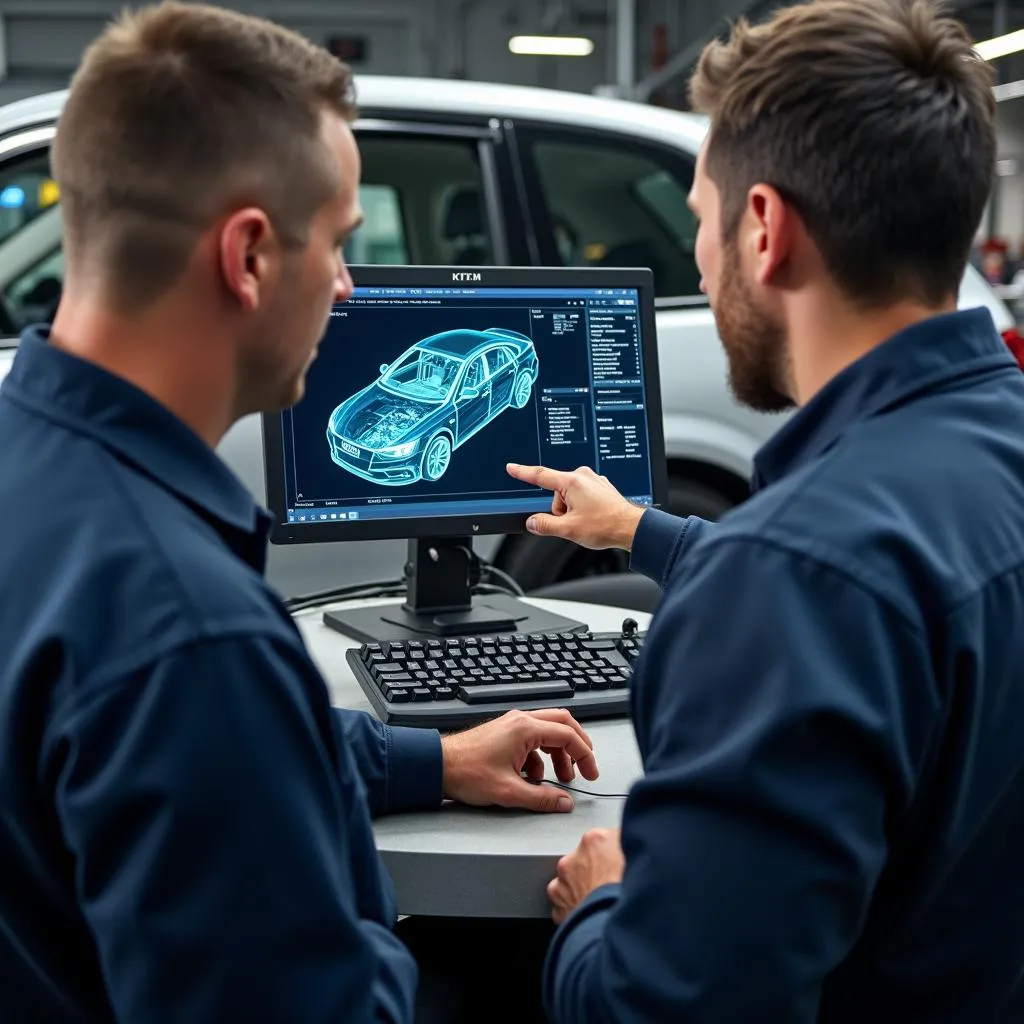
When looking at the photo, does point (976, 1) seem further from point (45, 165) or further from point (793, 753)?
point (793, 753)

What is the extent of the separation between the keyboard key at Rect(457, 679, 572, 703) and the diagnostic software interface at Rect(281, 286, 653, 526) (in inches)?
14.8

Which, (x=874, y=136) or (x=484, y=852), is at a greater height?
(x=874, y=136)

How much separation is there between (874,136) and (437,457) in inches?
35.2

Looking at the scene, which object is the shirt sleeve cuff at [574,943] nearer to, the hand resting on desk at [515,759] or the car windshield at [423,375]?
the hand resting on desk at [515,759]

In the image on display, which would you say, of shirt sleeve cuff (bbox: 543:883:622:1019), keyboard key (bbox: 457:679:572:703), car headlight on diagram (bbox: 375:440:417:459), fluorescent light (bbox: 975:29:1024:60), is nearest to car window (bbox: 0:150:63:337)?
car headlight on diagram (bbox: 375:440:417:459)

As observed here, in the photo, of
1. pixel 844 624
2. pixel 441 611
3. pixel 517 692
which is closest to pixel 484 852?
pixel 517 692

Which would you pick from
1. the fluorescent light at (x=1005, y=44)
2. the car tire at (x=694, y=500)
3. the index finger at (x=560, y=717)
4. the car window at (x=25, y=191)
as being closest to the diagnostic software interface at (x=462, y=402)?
the index finger at (x=560, y=717)

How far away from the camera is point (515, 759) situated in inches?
48.3

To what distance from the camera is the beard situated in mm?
1040

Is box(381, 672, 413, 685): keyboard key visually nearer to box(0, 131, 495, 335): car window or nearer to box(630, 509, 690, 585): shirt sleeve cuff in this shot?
box(630, 509, 690, 585): shirt sleeve cuff

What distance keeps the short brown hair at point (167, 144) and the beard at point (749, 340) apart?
0.37m

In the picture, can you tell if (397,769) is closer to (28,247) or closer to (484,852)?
(484,852)

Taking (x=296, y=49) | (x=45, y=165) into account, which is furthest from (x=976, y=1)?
(x=296, y=49)

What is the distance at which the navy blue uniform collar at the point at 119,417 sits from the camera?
0.81m
